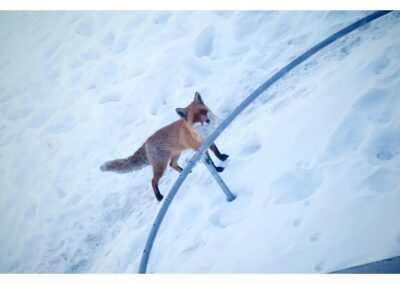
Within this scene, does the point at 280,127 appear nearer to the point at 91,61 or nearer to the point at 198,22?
the point at 198,22

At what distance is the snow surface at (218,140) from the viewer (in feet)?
6.00

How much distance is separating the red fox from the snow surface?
0.57 ft

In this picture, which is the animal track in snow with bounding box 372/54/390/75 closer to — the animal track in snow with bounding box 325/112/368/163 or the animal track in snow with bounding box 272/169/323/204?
the animal track in snow with bounding box 325/112/368/163

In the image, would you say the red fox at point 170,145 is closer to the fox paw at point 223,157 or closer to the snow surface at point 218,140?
the fox paw at point 223,157

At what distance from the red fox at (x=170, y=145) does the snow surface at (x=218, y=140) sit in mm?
173

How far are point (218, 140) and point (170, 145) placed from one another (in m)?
0.44

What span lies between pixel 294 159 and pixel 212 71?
148 centimetres

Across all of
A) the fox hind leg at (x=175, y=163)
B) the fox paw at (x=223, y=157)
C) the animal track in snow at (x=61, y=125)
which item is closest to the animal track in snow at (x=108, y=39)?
the animal track in snow at (x=61, y=125)

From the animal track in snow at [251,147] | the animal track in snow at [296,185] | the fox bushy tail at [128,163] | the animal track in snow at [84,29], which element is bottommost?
the animal track in snow at [296,185]

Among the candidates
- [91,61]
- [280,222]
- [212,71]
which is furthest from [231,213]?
[91,61]

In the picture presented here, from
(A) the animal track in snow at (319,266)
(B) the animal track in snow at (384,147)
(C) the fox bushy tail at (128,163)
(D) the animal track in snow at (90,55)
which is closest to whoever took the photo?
(A) the animal track in snow at (319,266)

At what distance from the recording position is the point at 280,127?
7.82ft

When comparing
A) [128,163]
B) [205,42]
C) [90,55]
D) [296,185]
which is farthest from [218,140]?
[90,55]

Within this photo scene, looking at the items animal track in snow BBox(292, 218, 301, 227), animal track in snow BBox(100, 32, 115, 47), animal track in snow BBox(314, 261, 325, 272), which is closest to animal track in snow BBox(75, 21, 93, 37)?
animal track in snow BBox(100, 32, 115, 47)
